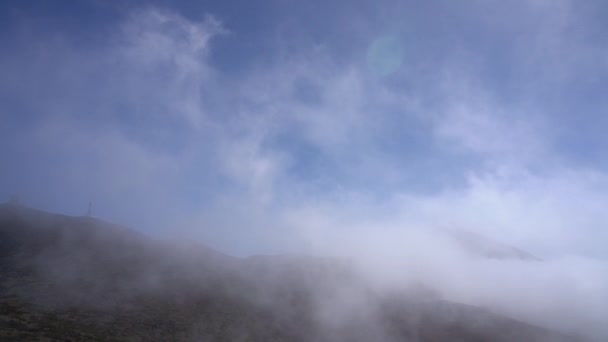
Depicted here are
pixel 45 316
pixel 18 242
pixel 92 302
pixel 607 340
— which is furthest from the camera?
pixel 607 340

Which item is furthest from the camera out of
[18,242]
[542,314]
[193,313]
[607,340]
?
[542,314]

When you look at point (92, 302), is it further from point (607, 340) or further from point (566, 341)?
point (607, 340)

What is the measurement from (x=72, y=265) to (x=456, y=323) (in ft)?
216

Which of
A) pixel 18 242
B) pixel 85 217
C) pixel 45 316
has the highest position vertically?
pixel 85 217

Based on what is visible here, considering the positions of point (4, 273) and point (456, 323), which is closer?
point (4, 273)

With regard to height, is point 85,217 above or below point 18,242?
above

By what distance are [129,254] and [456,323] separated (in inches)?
2415

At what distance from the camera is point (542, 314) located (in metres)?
91.5

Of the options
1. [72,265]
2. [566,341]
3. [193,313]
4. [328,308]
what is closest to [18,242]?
[72,265]

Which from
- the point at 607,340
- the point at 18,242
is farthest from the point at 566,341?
the point at 18,242

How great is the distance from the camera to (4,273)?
4706cm

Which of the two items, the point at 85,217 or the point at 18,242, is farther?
the point at 85,217

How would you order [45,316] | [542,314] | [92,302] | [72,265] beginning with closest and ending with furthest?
[45,316]
[92,302]
[72,265]
[542,314]

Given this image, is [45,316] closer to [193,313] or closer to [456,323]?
[193,313]
